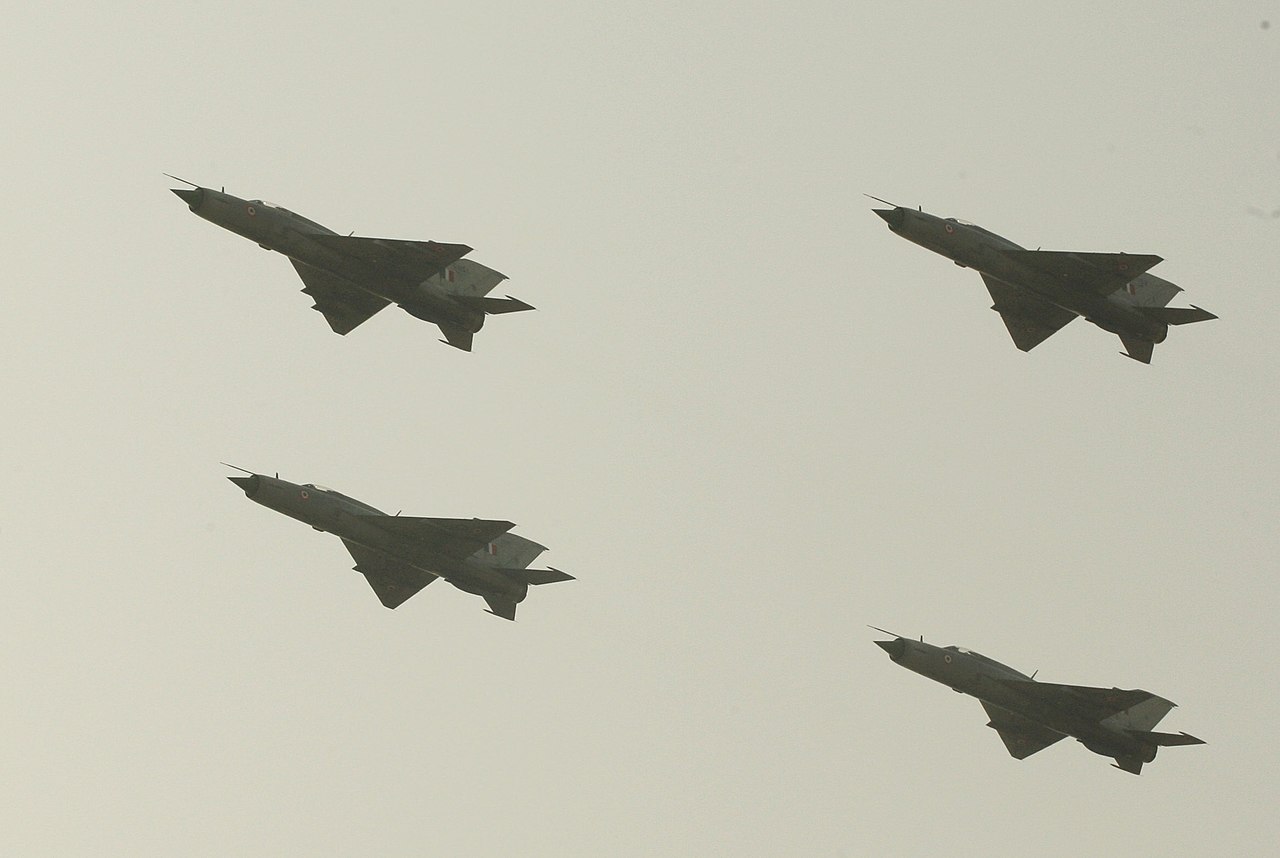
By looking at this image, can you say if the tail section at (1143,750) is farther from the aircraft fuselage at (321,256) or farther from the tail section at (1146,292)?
the aircraft fuselage at (321,256)

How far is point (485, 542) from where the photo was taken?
231 feet

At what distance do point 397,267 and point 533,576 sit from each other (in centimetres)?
1117

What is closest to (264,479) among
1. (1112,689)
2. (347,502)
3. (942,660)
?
(347,502)

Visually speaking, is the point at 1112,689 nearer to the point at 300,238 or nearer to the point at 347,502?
the point at 347,502

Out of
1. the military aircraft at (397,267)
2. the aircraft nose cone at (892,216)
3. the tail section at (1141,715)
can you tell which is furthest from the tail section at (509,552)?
the tail section at (1141,715)

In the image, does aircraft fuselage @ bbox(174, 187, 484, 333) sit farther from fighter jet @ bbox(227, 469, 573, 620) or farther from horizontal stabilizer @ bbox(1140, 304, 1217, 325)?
horizontal stabilizer @ bbox(1140, 304, 1217, 325)

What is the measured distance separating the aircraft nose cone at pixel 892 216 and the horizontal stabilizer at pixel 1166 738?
18.4m

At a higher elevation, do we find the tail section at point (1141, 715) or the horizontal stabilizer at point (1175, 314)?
the horizontal stabilizer at point (1175, 314)

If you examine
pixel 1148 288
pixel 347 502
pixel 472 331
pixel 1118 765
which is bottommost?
pixel 1118 765

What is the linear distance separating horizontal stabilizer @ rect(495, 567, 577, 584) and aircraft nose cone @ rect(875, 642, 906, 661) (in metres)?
→ 10.5

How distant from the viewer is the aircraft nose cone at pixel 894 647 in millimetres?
68062

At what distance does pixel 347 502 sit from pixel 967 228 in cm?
2225

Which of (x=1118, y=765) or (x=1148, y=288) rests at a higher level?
(x=1148, y=288)

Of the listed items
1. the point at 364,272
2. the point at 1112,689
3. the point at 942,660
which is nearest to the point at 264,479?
the point at 364,272
